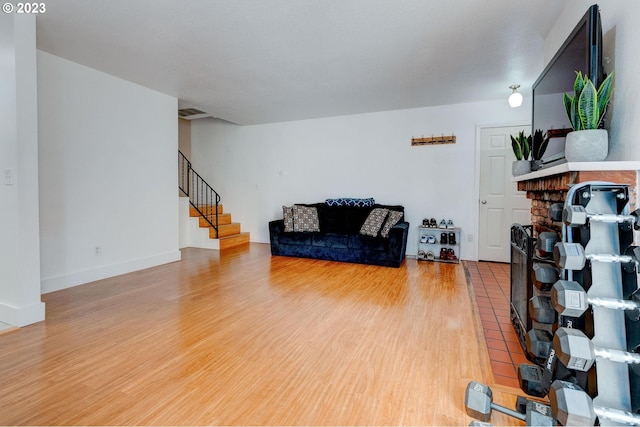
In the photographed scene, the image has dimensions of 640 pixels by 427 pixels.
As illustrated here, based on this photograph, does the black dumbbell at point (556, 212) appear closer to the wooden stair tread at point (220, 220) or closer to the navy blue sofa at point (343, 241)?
the navy blue sofa at point (343, 241)

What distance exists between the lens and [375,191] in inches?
214

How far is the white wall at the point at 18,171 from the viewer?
2.43 meters

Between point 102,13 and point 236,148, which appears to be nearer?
point 102,13

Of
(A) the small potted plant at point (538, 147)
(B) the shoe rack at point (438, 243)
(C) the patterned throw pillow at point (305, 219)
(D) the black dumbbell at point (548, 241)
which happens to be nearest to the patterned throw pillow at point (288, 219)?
(C) the patterned throw pillow at point (305, 219)

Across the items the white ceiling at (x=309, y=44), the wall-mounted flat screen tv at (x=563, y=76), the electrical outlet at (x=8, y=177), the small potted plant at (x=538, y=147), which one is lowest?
the electrical outlet at (x=8, y=177)

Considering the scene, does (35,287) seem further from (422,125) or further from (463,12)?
(422,125)

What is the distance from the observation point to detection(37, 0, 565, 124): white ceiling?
2.38 meters

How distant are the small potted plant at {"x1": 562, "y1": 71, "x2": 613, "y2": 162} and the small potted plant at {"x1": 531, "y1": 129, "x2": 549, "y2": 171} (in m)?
0.70

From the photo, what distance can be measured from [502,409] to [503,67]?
3419 mm

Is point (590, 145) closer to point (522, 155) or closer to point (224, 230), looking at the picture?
point (522, 155)

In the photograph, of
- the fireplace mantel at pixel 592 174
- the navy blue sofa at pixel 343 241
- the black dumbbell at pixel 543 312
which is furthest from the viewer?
the navy blue sofa at pixel 343 241

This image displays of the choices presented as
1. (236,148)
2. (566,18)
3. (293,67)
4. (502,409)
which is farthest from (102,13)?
(236,148)

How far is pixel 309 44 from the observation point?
291 cm

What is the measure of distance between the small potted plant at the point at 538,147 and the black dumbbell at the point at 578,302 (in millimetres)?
1334
